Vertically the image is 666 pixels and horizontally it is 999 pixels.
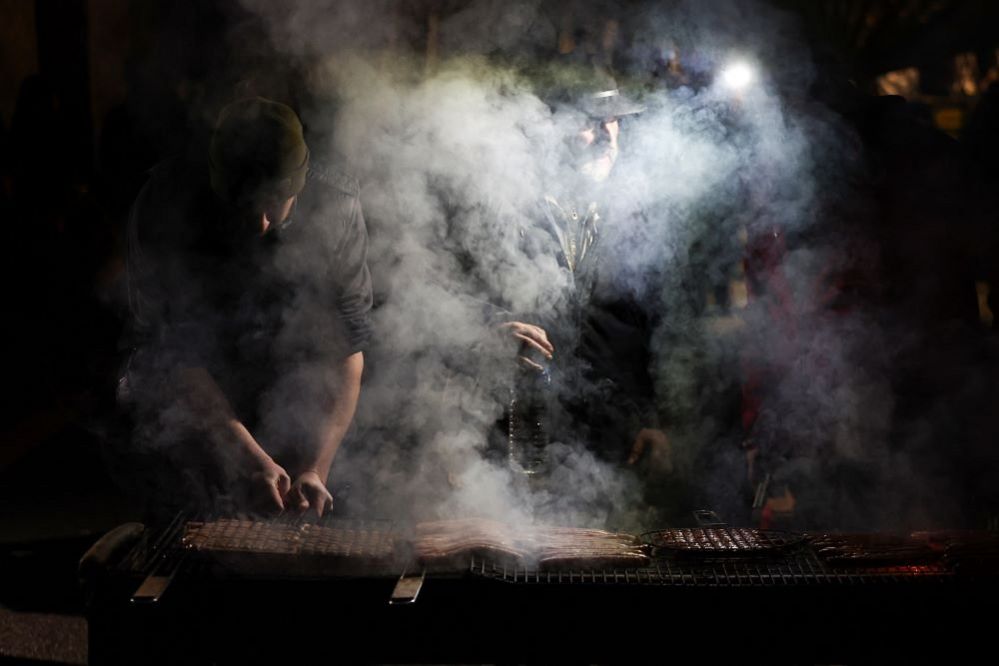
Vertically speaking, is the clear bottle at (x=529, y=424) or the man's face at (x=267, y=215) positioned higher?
the man's face at (x=267, y=215)

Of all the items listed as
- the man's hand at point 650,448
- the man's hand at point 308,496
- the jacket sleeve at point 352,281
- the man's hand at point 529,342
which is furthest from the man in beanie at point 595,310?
the man's hand at point 308,496

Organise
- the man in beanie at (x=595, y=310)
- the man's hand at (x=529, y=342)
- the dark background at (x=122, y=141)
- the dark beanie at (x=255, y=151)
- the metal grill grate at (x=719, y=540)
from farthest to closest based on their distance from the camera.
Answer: the dark background at (x=122, y=141), the man in beanie at (x=595, y=310), the man's hand at (x=529, y=342), the dark beanie at (x=255, y=151), the metal grill grate at (x=719, y=540)

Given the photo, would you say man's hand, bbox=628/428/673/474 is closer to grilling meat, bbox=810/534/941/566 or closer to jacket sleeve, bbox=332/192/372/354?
grilling meat, bbox=810/534/941/566

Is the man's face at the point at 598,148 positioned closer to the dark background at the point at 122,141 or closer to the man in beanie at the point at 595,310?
the man in beanie at the point at 595,310

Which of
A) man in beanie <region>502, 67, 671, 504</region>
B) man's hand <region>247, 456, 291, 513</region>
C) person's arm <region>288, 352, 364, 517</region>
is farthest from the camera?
man in beanie <region>502, 67, 671, 504</region>

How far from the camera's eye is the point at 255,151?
3018 mm

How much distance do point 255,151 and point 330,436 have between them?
131cm

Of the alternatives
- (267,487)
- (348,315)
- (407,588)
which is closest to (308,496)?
(267,487)

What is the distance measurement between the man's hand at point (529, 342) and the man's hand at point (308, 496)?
3.38 feet

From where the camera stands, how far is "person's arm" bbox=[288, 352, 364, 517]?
3.26m

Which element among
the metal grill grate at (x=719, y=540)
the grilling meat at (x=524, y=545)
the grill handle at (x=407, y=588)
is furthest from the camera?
the metal grill grate at (x=719, y=540)

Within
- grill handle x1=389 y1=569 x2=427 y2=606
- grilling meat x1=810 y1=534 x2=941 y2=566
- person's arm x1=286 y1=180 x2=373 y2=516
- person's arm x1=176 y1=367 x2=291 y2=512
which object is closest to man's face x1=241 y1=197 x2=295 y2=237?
person's arm x1=286 y1=180 x2=373 y2=516

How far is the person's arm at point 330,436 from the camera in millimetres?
3258

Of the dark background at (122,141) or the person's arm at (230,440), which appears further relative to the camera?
the dark background at (122,141)
